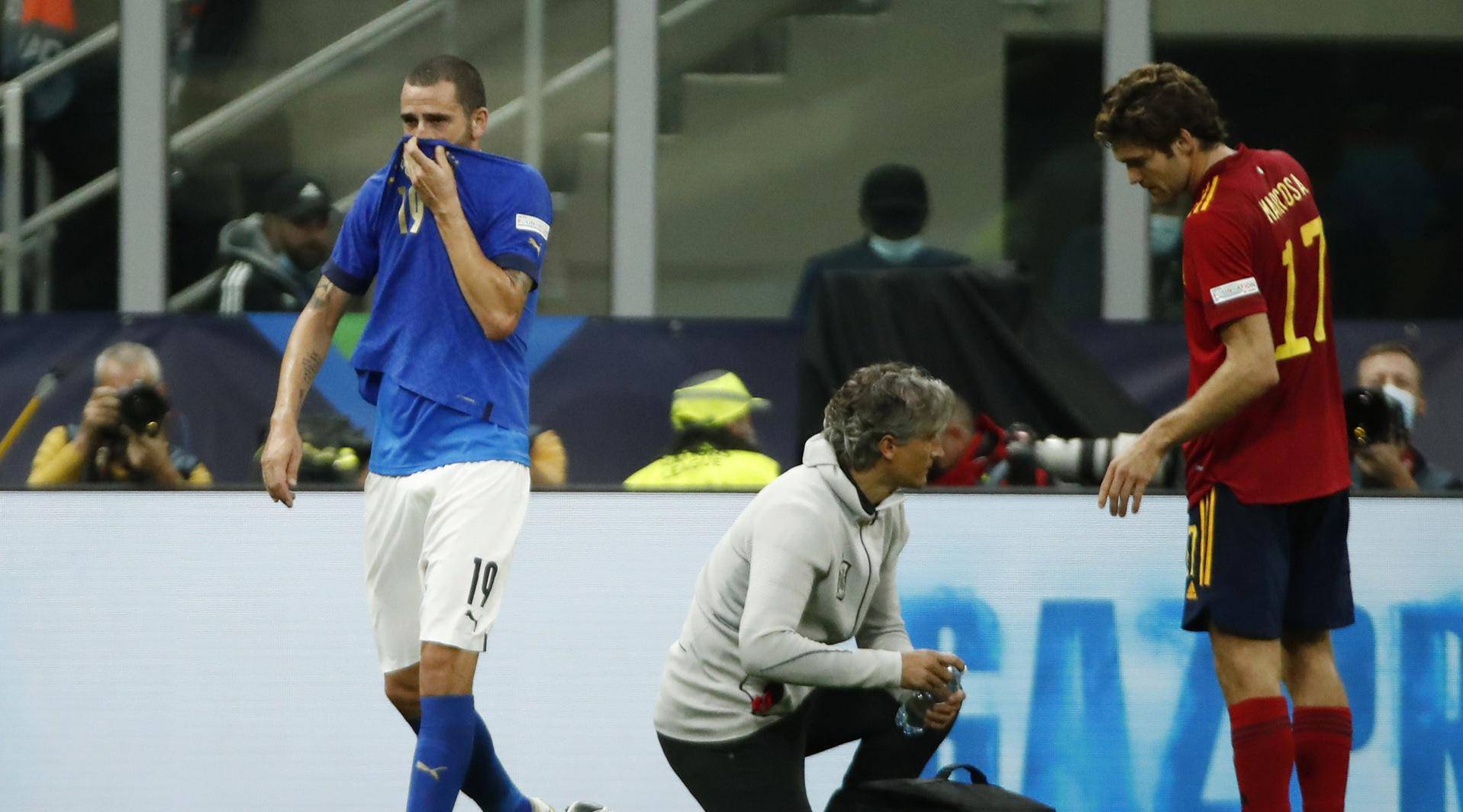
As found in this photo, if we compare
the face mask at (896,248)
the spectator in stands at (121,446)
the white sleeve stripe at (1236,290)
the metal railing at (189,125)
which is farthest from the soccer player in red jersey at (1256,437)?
the metal railing at (189,125)

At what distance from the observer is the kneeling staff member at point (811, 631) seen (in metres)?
3.43

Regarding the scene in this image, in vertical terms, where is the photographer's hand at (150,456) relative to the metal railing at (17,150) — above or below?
below

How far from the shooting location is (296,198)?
684cm

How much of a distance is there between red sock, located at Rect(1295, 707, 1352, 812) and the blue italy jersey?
64.6 inches

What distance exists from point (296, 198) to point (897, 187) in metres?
2.21

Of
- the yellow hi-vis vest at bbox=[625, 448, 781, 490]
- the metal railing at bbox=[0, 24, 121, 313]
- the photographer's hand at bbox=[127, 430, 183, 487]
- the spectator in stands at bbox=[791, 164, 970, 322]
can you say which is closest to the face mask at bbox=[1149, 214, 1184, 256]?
the spectator in stands at bbox=[791, 164, 970, 322]

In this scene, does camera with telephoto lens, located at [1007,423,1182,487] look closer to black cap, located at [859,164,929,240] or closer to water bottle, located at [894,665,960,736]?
water bottle, located at [894,665,960,736]

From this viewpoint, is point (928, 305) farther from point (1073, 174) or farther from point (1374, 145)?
point (1374, 145)

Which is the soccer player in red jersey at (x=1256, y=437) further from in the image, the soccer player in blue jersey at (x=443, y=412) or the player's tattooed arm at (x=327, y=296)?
A: the player's tattooed arm at (x=327, y=296)

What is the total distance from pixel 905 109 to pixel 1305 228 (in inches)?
139

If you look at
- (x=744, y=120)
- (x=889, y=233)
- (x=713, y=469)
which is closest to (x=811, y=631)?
(x=713, y=469)

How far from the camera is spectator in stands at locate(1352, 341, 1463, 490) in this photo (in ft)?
16.0

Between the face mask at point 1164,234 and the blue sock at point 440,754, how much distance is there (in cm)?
426

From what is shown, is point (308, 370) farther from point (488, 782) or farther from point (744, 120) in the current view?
point (744, 120)
